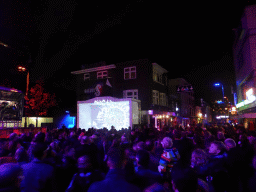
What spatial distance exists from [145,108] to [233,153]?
19.8m

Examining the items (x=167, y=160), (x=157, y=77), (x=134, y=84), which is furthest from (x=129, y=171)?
(x=157, y=77)

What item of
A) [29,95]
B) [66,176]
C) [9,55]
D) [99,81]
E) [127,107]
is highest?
[9,55]

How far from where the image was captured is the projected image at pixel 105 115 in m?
18.8

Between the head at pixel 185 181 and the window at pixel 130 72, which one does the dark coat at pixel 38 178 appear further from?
the window at pixel 130 72

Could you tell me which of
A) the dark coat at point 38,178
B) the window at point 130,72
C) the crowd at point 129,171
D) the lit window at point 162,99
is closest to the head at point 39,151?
the crowd at point 129,171

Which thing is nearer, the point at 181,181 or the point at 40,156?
the point at 181,181

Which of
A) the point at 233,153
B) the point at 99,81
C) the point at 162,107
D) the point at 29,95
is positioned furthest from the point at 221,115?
A: the point at 233,153

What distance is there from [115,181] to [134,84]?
2333cm

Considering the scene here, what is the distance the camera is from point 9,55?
26516mm

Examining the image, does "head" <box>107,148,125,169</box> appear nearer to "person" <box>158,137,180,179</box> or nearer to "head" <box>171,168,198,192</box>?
"head" <box>171,168,198,192</box>

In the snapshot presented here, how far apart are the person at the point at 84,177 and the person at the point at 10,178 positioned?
1099 mm

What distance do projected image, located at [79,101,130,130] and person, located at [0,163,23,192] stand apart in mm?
16491

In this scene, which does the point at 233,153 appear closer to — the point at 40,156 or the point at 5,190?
the point at 40,156

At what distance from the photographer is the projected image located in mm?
18812
